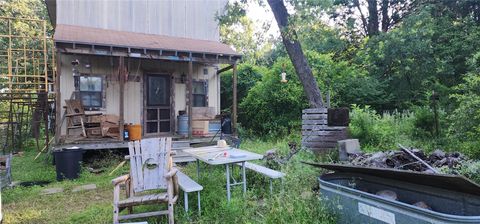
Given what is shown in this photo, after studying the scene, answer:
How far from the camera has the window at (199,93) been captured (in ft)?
34.1

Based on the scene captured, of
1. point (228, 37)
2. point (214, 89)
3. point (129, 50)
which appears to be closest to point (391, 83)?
point (214, 89)

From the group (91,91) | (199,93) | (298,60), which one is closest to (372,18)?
(298,60)

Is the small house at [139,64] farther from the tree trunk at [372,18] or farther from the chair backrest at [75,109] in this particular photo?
the tree trunk at [372,18]

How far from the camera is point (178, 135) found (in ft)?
31.5

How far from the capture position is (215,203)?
425cm

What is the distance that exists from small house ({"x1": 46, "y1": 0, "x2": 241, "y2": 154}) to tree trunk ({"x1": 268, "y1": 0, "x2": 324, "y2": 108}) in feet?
5.78

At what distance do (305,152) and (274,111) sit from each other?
483 cm

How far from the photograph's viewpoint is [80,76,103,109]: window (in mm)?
8812

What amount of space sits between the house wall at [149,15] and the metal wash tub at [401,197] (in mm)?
8252

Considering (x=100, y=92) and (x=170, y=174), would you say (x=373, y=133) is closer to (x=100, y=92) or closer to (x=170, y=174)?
(x=170, y=174)

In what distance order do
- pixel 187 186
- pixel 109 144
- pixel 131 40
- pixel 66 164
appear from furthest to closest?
pixel 131 40 → pixel 109 144 → pixel 66 164 → pixel 187 186

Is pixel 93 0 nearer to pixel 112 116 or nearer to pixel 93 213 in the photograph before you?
pixel 112 116

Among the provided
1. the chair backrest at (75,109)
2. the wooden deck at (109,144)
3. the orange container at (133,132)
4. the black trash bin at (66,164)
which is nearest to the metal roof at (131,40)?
the chair backrest at (75,109)

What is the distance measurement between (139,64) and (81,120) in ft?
7.61
